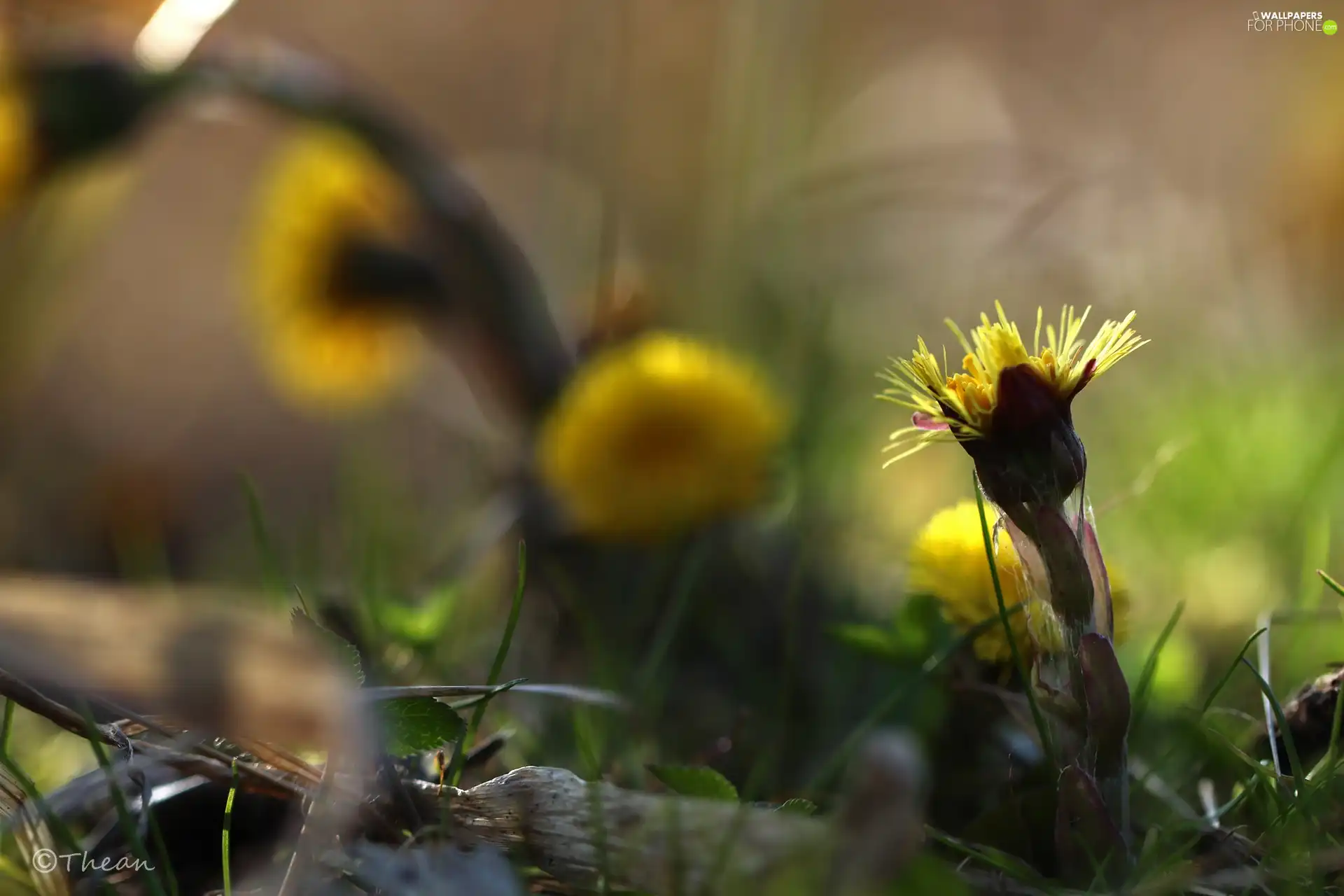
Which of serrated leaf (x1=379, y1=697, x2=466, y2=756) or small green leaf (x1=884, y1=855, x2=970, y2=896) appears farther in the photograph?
serrated leaf (x1=379, y1=697, x2=466, y2=756)

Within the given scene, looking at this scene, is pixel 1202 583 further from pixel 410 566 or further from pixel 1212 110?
pixel 1212 110

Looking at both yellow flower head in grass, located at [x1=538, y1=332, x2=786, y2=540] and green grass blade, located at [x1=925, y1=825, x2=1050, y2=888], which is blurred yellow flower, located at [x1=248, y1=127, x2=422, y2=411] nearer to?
yellow flower head in grass, located at [x1=538, y1=332, x2=786, y2=540]

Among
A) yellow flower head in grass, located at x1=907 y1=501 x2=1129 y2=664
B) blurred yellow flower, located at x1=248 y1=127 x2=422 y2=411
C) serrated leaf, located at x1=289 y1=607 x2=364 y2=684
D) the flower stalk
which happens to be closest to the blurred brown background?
blurred yellow flower, located at x1=248 y1=127 x2=422 y2=411

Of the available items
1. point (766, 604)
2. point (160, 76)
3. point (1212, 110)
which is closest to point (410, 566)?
point (766, 604)

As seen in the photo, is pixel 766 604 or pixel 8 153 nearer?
pixel 766 604

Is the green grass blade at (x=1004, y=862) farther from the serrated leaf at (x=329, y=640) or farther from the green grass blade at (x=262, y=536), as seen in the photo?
the green grass blade at (x=262, y=536)

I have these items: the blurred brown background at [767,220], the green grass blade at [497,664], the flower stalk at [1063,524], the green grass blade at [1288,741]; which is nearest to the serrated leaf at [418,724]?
the green grass blade at [497,664]
